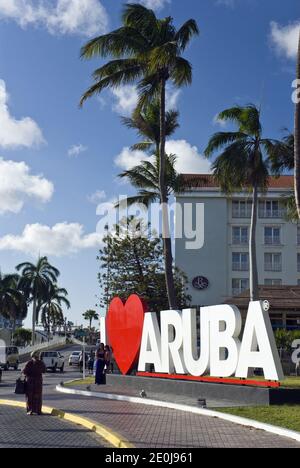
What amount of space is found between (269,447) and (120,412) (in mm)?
6482

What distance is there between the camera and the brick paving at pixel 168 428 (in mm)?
12086

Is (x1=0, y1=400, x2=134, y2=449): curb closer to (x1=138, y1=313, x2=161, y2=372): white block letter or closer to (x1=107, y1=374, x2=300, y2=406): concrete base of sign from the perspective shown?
(x1=107, y1=374, x2=300, y2=406): concrete base of sign

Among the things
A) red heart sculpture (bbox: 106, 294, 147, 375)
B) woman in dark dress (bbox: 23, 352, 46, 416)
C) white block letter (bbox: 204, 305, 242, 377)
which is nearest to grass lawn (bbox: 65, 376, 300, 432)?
white block letter (bbox: 204, 305, 242, 377)

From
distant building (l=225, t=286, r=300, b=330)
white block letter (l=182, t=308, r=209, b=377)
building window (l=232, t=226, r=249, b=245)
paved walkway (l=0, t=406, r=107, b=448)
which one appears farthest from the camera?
building window (l=232, t=226, r=249, b=245)

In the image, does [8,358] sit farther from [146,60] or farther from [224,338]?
[224,338]

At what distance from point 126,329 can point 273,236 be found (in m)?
46.3

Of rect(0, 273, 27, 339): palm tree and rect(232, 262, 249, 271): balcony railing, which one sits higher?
rect(232, 262, 249, 271): balcony railing

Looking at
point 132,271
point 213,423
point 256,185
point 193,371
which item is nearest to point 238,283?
point 132,271

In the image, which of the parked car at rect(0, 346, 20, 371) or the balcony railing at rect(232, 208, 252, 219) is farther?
the balcony railing at rect(232, 208, 252, 219)

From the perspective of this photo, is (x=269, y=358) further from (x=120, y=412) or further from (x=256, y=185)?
(x=256, y=185)

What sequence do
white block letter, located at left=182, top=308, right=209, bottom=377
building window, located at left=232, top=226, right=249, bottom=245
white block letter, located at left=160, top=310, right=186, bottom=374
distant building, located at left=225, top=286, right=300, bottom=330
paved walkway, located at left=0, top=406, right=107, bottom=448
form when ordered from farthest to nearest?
1. building window, located at left=232, top=226, right=249, bottom=245
2. distant building, located at left=225, top=286, right=300, bottom=330
3. white block letter, located at left=160, top=310, right=186, bottom=374
4. white block letter, located at left=182, top=308, right=209, bottom=377
5. paved walkway, located at left=0, top=406, right=107, bottom=448

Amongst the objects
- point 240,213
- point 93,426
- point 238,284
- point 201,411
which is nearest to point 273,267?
point 238,284

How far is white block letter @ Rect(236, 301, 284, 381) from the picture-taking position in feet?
57.3

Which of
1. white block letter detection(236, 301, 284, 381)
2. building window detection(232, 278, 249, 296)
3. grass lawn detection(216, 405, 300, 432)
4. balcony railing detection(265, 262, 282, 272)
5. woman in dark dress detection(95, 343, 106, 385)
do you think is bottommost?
grass lawn detection(216, 405, 300, 432)
